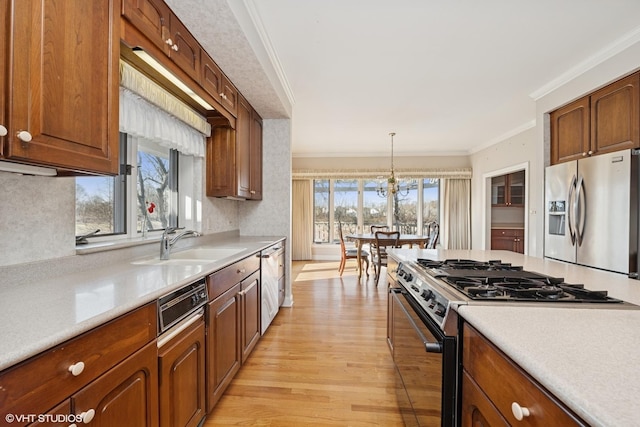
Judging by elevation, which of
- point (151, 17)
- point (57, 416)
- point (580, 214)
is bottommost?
point (57, 416)

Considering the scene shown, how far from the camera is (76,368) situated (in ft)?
2.52

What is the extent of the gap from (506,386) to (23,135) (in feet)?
4.97

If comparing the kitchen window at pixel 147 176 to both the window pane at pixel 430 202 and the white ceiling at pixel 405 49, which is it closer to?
the white ceiling at pixel 405 49

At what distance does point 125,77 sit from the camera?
1.58 meters

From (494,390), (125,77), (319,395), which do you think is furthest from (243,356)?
(125,77)

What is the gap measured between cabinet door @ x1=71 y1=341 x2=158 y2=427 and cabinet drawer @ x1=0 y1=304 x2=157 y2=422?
0.03m

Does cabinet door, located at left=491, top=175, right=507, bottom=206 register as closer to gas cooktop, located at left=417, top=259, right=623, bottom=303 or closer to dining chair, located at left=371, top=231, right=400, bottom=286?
dining chair, located at left=371, top=231, right=400, bottom=286

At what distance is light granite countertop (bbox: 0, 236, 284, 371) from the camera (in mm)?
689

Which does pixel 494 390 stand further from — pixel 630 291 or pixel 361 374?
pixel 361 374

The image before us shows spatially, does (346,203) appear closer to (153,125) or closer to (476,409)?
(153,125)

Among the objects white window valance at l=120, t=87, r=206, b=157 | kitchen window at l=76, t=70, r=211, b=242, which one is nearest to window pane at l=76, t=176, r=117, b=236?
kitchen window at l=76, t=70, r=211, b=242

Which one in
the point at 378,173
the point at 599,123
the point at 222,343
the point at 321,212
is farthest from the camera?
the point at 321,212

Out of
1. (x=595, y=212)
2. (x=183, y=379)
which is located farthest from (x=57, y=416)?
(x=595, y=212)

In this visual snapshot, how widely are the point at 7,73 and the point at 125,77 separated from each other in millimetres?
807
